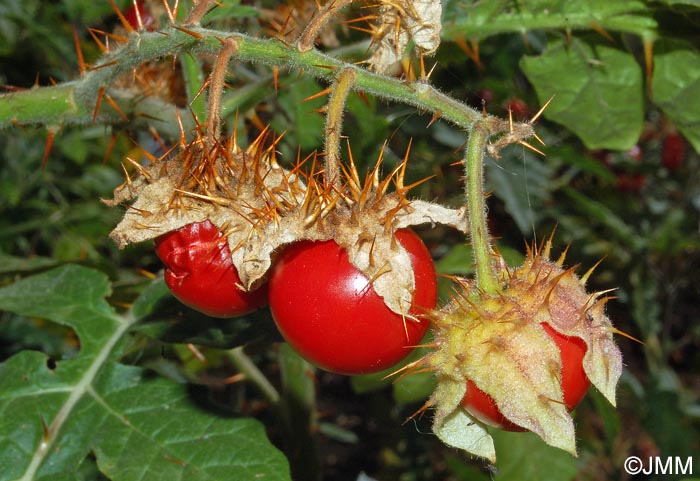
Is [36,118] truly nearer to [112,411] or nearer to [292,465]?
[112,411]

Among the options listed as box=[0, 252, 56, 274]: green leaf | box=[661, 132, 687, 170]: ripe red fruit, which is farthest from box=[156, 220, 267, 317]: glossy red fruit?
box=[661, 132, 687, 170]: ripe red fruit

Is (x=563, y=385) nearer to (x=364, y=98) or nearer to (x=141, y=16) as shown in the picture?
(x=364, y=98)

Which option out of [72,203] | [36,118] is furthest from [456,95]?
[72,203]

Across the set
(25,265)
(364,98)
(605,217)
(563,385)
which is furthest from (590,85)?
(25,265)

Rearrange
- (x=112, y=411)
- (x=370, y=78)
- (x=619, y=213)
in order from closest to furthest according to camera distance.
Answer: (x=370, y=78) → (x=112, y=411) → (x=619, y=213)

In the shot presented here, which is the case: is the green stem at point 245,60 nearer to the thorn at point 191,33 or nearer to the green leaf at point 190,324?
the thorn at point 191,33

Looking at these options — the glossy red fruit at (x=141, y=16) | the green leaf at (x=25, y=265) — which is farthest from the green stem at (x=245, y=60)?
the green leaf at (x=25, y=265)
